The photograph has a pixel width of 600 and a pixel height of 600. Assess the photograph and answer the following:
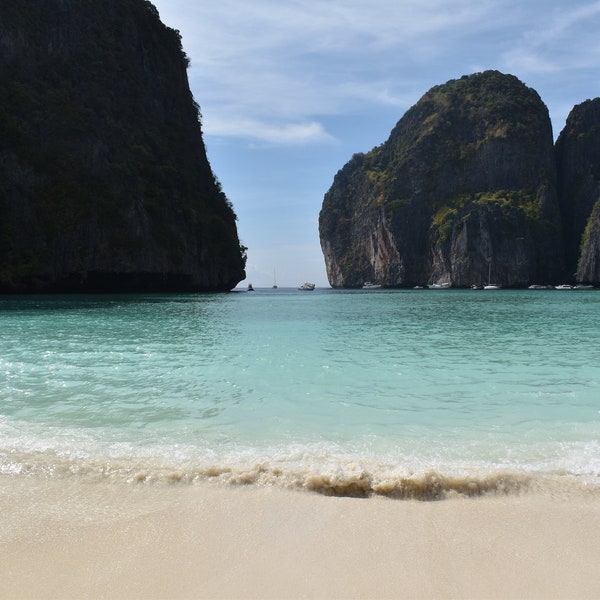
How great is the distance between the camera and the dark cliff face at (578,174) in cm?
10094

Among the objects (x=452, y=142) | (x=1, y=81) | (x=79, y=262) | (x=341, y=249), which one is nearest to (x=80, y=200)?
(x=79, y=262)

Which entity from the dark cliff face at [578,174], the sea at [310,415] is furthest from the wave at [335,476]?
the dark cliff face at [578,174]

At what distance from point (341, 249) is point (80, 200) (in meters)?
105

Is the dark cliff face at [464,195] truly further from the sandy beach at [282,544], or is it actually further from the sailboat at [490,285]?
the sandy beach at [282,544]

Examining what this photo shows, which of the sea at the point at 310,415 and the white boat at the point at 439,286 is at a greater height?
the white boat at the point at 439,286

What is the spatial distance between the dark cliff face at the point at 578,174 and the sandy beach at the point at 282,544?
109 meters

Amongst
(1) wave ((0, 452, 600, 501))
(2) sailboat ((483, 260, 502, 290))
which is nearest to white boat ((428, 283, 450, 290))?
(2) sailboat ((483, 260, 502, 290))

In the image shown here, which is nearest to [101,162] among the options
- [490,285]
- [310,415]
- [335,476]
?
[310,415]

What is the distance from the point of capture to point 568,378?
820 cm

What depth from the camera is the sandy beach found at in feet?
7.83

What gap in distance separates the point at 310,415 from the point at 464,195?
4474 inches

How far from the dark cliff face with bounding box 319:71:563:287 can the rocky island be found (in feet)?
0.77

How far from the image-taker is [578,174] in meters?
105

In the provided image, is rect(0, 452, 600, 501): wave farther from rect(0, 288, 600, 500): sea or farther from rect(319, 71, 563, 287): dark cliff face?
rect(319, 71, 563, 287): dark cliff face
